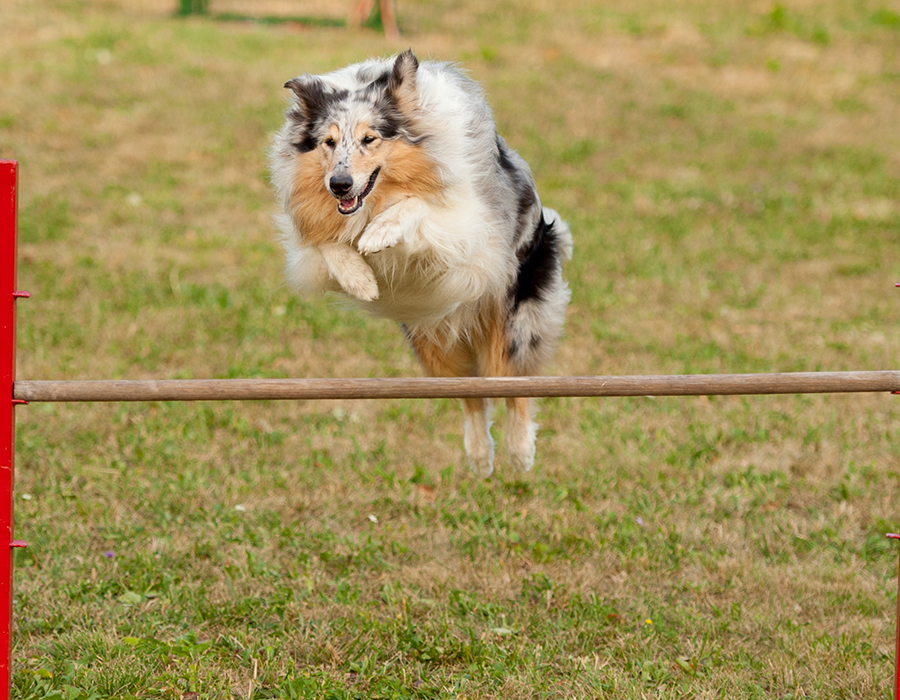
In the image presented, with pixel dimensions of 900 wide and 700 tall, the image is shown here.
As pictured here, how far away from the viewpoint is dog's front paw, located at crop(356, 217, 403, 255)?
339cm

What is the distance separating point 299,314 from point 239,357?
2.98ft

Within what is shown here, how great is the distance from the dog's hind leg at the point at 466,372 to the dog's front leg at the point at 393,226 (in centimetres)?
91

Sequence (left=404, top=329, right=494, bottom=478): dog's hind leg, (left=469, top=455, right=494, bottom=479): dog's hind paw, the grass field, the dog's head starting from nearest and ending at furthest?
1. the dog's head
2. the grass field
3. (left=404, top=329, right=494, bottom=478): dog's hind leg
4. (left=469, top=455, right=494, bottom=479): dog's hind paw

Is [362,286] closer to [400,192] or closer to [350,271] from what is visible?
[350,271]

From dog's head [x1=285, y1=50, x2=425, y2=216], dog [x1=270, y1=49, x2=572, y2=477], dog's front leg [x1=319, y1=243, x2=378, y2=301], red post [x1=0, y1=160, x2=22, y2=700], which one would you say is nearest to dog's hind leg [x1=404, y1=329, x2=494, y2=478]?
dog [x1=270, y1=49, x2=572, y2=477]

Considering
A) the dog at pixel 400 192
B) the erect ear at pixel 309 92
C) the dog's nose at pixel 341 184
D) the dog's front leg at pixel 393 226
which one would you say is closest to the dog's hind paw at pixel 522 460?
the dog at pixel 400 192

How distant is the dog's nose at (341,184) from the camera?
3324 mm

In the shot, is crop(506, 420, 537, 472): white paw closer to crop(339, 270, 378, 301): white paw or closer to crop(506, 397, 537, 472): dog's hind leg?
crop(506, 397, 537, 472): dog's hind leg

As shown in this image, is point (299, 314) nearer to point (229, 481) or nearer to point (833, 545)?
point (229, 481)

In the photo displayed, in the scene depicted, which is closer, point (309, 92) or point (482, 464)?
point (309, 92)

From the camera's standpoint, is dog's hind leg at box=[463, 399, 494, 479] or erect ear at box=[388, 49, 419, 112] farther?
dog's hind leg at box=[463, 399, 494, 479]

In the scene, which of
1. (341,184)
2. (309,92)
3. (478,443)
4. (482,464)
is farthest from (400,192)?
(482,464)

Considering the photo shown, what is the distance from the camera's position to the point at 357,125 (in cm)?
347

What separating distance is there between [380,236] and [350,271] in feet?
0.63
